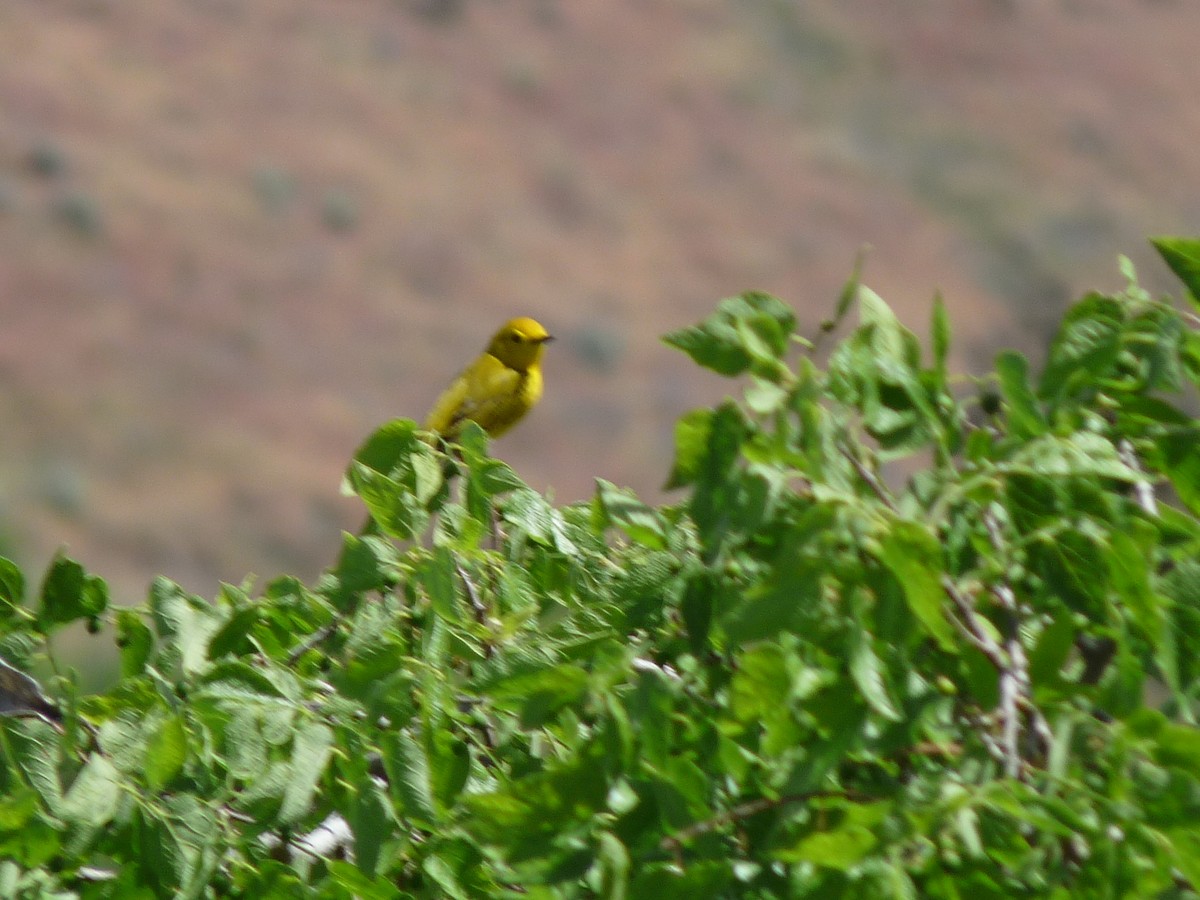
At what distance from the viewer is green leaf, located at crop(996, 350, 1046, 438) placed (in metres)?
1.76

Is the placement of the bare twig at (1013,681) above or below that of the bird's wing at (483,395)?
below

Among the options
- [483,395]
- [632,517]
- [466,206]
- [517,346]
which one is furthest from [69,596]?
[466,206]

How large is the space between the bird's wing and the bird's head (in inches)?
8.0

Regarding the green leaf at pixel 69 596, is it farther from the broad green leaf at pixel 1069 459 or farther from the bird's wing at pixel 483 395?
the bird's wing at pixel 483 395

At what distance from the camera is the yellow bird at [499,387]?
600 cm

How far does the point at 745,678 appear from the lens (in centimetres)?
159

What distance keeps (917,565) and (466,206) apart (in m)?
23.5

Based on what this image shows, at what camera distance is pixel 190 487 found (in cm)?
1895

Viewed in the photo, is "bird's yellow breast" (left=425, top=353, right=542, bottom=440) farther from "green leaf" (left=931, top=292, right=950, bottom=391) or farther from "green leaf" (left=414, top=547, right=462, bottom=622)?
"green leaf" (left=931, top=292, right=950, bottom=391)

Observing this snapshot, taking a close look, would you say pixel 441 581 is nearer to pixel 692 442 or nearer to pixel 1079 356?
pixel 692 442

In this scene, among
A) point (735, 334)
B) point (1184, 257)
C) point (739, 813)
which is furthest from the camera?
point (1184, 257)

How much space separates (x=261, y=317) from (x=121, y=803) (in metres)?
20.5

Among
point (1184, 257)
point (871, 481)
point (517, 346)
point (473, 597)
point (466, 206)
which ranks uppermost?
point (466, 206)

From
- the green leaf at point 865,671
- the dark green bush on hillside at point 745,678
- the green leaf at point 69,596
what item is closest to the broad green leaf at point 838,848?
the dark green bush on hillside at point 745,678
